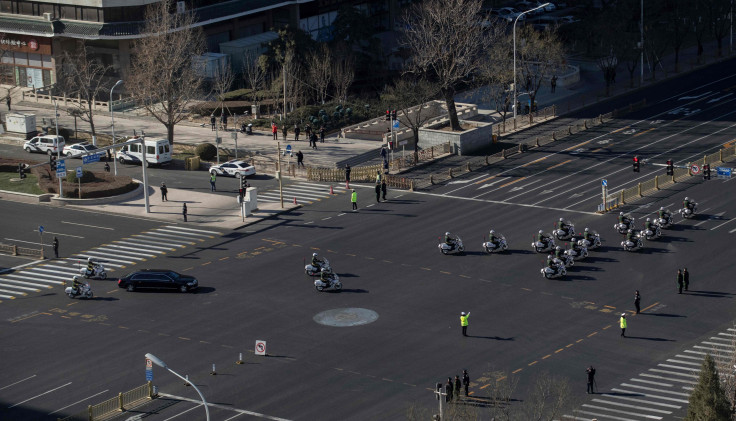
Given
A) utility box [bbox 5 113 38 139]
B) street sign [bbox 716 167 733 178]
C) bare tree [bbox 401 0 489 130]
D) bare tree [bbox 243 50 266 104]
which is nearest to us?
street sign [bbox 716 167 733 178]

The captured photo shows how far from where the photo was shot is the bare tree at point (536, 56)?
388ft

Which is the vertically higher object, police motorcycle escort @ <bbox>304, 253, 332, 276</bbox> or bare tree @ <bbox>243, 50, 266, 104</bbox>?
bare tree @ <bbox>243, 50, 266, 104</bbox>

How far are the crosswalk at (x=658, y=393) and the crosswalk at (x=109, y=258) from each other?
35.0 metres

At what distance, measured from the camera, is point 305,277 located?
78.3 meters

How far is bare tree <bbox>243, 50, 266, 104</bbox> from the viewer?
121 m

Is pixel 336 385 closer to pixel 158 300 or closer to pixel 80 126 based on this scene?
pixel 158 300

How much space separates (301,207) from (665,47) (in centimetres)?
5314

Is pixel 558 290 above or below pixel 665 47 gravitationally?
below

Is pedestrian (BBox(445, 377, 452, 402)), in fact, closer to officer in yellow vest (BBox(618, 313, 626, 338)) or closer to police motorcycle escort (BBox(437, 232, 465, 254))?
officer in yellow vest (BBox(618, 313, 626, 338))

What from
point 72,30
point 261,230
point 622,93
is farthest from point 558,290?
point 72,30

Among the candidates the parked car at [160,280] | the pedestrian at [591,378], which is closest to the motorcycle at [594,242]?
the pedestrian at [591,378]

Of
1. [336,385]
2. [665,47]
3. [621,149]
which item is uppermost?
[665,47]

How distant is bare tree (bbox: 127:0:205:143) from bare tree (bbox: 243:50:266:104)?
5129 mm

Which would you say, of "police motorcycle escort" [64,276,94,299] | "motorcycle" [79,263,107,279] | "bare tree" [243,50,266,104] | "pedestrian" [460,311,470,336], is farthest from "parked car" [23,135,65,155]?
"pedestrian" [460,311,470,336]
